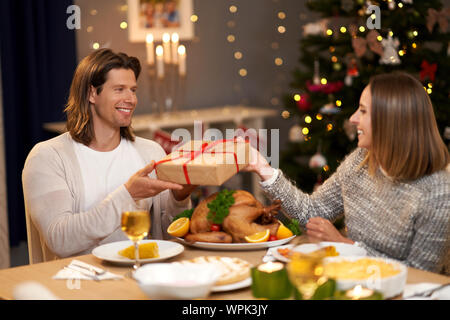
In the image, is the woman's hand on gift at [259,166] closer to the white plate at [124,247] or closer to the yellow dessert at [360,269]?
the white plate at [124,247]

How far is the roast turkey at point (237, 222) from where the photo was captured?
1.70 metres

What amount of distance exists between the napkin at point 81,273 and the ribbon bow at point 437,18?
2.47 m

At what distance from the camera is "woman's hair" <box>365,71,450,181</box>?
173cm

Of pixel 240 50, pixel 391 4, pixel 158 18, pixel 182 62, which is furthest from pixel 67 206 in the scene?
pixel 240 50

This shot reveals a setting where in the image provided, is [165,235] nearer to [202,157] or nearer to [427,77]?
[202,157]

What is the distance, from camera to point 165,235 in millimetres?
2191

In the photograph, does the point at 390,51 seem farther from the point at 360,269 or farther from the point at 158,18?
the point at 360,269

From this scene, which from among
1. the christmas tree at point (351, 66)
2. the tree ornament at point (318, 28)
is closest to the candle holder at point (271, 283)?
the christmas tree at point (351, 66)

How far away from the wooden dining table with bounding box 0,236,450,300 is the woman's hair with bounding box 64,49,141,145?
0.60 meters

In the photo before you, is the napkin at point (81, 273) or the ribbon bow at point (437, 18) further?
the ribbon bow at point (437, 18)

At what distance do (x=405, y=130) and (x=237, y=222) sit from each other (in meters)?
0.55

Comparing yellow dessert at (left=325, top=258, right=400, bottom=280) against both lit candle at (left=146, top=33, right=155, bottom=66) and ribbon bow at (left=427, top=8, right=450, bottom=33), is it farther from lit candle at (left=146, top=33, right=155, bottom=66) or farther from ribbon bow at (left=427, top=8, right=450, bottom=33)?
lit candle at (left=146, top=33, right=155, bottom=66)
